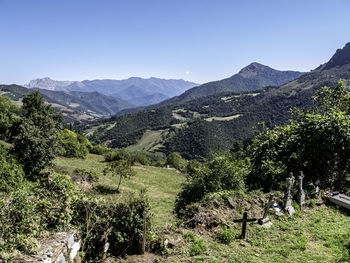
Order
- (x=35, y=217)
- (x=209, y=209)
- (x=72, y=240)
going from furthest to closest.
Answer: (x=209, y=209), (x=72, y=240), (x=35, y=217)

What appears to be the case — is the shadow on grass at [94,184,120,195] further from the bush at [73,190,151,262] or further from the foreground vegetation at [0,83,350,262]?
the bush at [73,190,151,262]

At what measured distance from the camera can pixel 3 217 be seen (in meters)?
5.59

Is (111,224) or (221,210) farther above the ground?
(111,224)

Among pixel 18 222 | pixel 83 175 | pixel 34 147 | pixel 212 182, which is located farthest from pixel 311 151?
pixel 34 147

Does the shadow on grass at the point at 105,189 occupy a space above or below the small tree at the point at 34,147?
below

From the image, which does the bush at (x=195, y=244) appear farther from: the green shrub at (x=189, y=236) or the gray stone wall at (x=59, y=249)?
the gray stone wall at (x=59, y=249)

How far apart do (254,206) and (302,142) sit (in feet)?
20.7

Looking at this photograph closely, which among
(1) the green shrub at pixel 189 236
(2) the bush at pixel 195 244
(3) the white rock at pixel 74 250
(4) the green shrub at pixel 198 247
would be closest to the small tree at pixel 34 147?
(3) the white rock at pixel 74 250

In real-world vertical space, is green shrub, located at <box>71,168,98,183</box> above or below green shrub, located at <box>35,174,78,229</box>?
below

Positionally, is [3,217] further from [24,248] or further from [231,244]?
[231,244]

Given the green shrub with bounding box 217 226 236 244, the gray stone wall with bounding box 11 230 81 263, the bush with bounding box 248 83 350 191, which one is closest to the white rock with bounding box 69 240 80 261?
the gray stone wall with bounding box 11 230 81 263

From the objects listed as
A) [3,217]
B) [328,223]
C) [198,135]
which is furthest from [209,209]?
[198,135]

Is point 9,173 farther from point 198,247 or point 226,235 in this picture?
point 226,235

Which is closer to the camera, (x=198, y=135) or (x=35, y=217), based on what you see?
(x=35, y=217)
